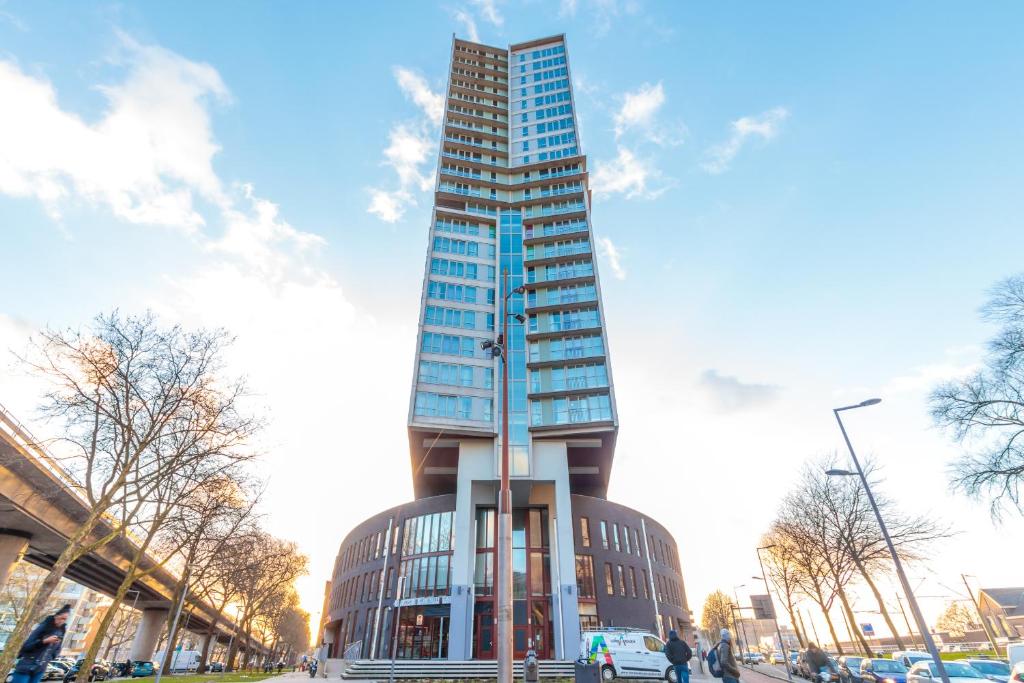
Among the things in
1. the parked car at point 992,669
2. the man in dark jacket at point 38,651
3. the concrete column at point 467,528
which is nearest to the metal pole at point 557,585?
the concrete column at point 467,528

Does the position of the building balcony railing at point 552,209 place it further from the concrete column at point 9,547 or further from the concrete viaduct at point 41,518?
the concrete column at point 9,547

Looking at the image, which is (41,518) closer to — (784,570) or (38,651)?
(38,651)

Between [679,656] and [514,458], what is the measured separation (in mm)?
25676

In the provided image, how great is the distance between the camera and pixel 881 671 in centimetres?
2548

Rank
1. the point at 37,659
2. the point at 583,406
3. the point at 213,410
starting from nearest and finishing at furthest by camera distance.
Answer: the point at 37,659 < the point at 213,410 < the point at 583,406

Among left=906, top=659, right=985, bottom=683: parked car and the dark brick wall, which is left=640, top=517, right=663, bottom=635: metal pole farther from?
left=906, top=659, right=985, bottom=683: parked car

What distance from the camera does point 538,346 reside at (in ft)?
147

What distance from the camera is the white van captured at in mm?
21000

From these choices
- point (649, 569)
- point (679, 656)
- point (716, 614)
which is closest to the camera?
point (679, 656)

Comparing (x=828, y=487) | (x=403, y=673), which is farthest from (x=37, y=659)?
(x=828, y=487)

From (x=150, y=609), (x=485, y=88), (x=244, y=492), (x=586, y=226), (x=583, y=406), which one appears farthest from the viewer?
(x=485, y=88)

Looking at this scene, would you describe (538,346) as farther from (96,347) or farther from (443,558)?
(96,347)

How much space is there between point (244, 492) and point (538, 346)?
26846 mm

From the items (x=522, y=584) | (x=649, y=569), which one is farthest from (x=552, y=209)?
(x=649, y=569)
